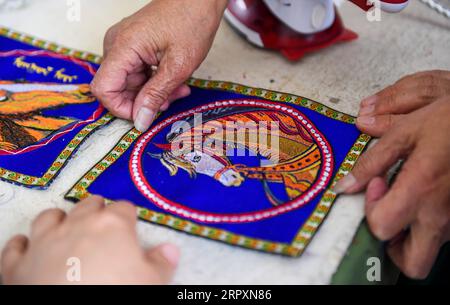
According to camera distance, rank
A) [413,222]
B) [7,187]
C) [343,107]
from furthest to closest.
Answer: [343,107] < [7,187] < [413,222]

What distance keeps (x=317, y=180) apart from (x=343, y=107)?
23 cm

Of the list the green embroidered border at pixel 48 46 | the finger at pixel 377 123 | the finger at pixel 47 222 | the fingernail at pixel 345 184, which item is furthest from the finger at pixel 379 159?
the green embroidered border at pixel 48 46

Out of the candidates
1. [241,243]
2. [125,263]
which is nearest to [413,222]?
[241,243]

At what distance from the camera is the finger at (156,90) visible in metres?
0.99

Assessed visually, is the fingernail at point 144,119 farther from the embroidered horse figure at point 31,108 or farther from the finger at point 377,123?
the finger at point 377,123

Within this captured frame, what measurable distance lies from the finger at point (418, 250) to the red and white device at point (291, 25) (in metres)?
0.52

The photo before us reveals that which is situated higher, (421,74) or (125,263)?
(421,74)

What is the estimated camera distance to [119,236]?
716 mm

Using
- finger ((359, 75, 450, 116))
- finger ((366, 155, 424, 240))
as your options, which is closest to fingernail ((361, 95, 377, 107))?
finger ((359, 75, 450, 116))

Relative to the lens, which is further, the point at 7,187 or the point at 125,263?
the point at 7,187

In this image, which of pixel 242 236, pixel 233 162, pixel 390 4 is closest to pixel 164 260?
pixel 242 236

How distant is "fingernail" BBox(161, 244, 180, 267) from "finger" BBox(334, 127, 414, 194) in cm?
26

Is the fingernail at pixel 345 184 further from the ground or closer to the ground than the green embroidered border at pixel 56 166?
further from the ground
